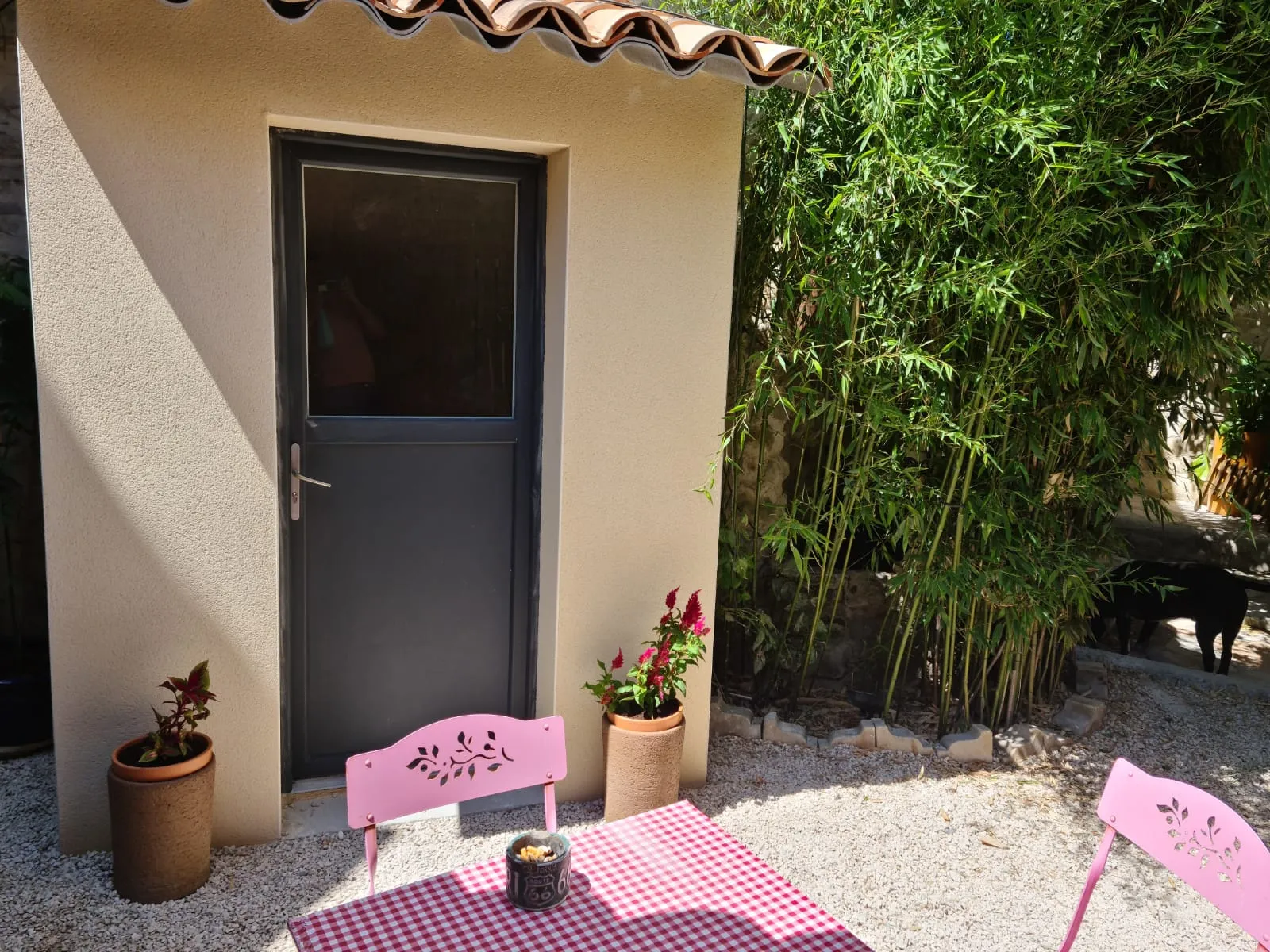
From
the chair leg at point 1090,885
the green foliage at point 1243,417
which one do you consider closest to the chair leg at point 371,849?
the chair leg at point 1090,885

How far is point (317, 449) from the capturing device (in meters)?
3.31

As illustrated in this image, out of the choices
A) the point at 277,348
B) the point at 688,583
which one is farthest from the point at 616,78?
the point at 688,583

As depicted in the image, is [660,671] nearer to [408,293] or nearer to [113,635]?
[408,293]

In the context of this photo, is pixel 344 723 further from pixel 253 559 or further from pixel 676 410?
pixel 676 410

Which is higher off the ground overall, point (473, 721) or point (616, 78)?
point (616, 78)

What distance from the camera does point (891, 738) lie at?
405 cm

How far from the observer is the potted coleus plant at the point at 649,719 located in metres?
3.30

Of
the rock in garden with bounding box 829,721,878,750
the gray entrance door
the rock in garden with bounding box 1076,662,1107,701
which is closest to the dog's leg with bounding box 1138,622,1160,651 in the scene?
the rock in garden with bounding box 1076,662,1107,701

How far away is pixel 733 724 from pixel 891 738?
0.64 metres

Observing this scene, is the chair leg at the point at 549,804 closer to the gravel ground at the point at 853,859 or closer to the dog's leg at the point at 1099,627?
the gravel ground at the point at 853,859

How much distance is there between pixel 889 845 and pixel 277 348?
103 inches

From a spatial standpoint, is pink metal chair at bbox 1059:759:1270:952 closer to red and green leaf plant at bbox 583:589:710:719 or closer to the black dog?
red and green leaf plant at bbox 583:589:710:719

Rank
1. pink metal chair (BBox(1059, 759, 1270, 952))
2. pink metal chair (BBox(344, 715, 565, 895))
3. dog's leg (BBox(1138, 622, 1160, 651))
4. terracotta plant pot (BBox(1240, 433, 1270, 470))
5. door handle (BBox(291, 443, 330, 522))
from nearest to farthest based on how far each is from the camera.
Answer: pink metal chair (BBox(1059, 759, 1270, 952)) < pink metal chair (BBox(344, 715, 565, 895)) < door handle (BBox(291, 443, 330, 522)) < dog's leg (BBox(1138, 622, 1160, 651)) < terracotta plant pot (BBox(1240, 433, 1270, 470))

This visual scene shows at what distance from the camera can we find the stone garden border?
4.06 metres
